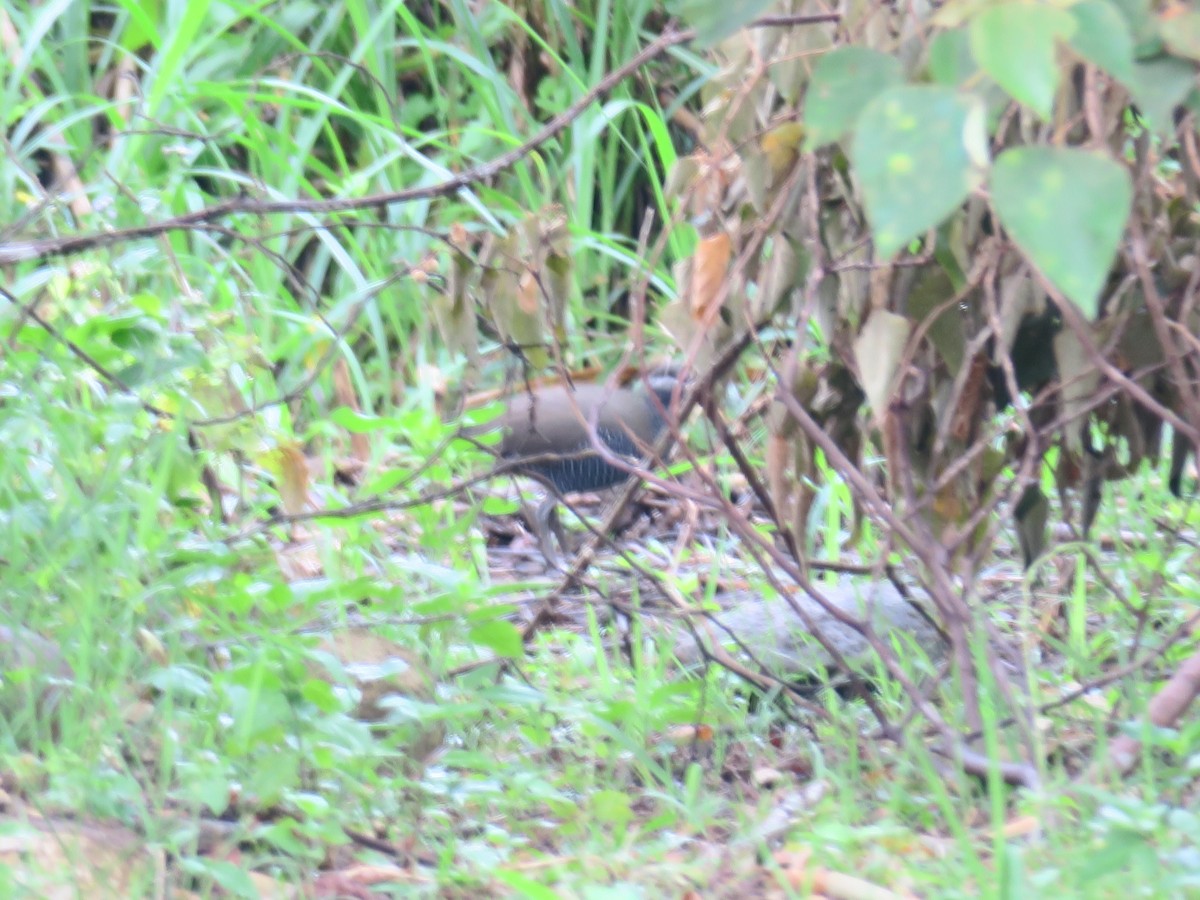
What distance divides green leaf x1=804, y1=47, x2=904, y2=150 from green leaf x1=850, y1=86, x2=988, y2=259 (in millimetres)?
145

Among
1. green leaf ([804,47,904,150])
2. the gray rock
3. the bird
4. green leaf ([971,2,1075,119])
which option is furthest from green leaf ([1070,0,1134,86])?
the bird

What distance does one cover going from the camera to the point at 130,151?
3730 millimetres

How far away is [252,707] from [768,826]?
1.94 ft

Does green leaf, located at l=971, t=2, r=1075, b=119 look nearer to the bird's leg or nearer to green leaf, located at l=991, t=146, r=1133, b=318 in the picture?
green leaf, located at l=991, t=146, r=1133, b=318

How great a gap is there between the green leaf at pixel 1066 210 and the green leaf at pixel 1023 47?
4 centimetres

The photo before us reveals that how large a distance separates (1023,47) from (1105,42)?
0.10 meters

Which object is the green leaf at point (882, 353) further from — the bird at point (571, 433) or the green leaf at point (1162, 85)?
the bird at point (571, 433)

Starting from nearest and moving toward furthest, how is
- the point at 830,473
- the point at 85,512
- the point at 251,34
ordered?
the point at 85,512 < the point at 830,473 < the point at 251,34

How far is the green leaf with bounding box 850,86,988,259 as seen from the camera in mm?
917

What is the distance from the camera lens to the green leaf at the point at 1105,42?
0.96 m

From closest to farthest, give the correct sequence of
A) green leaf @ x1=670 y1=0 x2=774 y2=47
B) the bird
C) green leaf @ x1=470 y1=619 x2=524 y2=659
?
1. green leaf @ x1=670 y1=0 x2=774 y2=47
2. green leaf @ x1=470 y1=619 x2=524 y2=659
3. the bird

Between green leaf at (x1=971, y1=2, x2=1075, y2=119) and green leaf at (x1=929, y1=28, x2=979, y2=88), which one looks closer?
green leaf at (x1=971, y1=2, x2=1075, y2=119)

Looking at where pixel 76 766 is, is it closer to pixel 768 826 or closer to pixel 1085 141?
pixel 768 826

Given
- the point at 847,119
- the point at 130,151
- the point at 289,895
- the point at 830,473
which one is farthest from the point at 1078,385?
the point at 130,151
